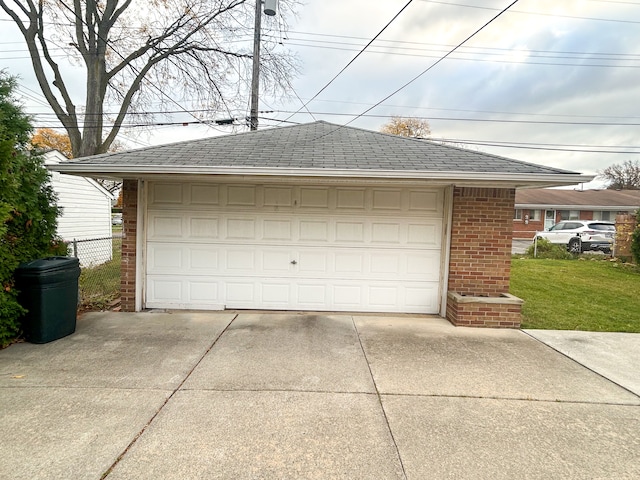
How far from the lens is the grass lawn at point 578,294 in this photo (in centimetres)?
580

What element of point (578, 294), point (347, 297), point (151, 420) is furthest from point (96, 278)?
point (578, 294)

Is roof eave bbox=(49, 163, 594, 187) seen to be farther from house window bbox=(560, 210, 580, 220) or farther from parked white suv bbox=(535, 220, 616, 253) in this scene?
house window bbox=(560, 210, 580, 220)

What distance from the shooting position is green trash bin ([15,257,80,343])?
412 cm

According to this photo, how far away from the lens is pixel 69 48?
44.0 feet

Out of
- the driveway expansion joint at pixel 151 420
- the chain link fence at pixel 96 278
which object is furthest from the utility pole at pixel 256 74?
the driveway expansion joint at pixel 151 420

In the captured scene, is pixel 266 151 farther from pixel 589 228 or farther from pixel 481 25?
pixel 589 228

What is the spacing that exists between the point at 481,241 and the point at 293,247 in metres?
3.16

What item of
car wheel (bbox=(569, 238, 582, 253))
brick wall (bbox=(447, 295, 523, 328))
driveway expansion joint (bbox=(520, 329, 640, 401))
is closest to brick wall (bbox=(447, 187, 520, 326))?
brick wall (bbox=(447, 295, 523, 328))

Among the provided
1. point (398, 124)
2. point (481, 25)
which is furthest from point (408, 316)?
point (398, 124)

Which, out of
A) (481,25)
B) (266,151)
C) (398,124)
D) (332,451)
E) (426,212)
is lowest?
(332,451)

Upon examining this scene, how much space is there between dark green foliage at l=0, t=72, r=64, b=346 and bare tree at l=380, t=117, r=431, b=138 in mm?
32641

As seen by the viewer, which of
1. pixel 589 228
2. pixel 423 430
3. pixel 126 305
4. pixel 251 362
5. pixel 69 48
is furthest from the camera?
pixel 589 228

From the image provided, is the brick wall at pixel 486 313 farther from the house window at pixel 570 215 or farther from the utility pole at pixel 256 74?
the house window at pixel 570 215

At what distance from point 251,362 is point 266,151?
3468 millimetres
